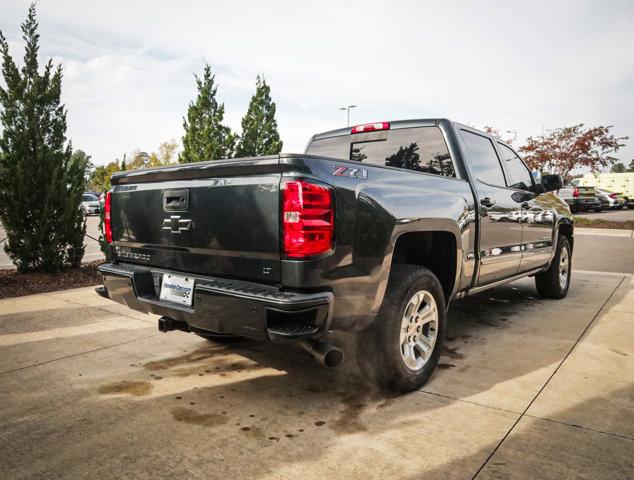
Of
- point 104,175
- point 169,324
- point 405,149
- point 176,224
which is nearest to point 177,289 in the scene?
point 169,324

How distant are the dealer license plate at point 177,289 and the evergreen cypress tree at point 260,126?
15.0m

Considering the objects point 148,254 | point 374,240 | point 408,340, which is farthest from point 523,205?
point 148,254

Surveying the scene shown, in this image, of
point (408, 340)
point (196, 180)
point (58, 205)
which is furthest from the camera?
point (58, 205)

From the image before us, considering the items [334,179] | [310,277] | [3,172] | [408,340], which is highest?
[3,172]

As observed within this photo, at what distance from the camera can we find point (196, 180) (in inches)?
111

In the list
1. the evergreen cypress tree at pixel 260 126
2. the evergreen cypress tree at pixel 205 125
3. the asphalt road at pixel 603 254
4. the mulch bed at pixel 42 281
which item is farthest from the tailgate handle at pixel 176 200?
the evergreen cypress tree at pixel 260 126

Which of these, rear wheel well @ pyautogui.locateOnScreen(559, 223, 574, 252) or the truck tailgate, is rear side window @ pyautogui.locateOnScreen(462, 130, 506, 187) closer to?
rear wheel well @ pyautogui.locateOnScreen(559, 223, 574, 252)

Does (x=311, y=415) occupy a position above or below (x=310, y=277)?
below

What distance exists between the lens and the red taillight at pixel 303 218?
7.68 ft

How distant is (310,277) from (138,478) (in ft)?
4.05

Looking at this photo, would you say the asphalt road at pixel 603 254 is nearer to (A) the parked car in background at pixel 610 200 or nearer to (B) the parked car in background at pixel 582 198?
(B) the parked car in background at pixel 582 198

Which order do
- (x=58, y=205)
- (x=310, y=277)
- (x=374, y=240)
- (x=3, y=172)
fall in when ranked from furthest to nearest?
(x=58, y=205)
(x=3, y=172)
(x=374, y=240)
(x=310, y=277)

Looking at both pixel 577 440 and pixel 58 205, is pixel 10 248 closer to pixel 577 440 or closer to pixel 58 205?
pixel 58 205

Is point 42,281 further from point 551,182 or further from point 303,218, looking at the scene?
point 551,182
